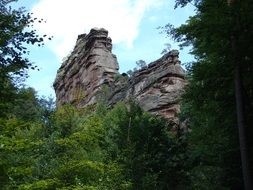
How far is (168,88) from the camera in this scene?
129 ft

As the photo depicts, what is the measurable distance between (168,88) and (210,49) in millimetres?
25529

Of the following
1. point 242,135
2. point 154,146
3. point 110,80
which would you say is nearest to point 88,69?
point 110,80

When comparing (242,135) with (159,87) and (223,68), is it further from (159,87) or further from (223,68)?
(159,87)

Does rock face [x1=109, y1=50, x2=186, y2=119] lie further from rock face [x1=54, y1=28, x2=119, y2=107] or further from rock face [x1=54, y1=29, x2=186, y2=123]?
rock face [x1=54, y1=28, x2=119, y2=107]

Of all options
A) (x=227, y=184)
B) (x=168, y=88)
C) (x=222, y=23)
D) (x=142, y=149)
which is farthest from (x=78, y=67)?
(x=222, y=23)

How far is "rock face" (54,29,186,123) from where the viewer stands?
127 feet

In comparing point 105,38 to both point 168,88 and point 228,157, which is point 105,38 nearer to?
point 168,88

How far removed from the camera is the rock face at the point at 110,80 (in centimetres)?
3859

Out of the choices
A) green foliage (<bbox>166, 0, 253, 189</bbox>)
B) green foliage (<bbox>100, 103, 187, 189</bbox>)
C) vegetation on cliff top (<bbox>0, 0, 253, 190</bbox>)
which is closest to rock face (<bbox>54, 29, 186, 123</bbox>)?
vegetation on cliff top (<bbox>0, 0, 253, 190</bbox>)

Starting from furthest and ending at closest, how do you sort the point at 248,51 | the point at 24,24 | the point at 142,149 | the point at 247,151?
1. the point at 142,149
2. the point at 248,51
3. the point at 247,151
4. the point at 24,24

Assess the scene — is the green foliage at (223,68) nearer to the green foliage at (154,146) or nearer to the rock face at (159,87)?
the green foliage at (154,146)

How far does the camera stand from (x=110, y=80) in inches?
2063

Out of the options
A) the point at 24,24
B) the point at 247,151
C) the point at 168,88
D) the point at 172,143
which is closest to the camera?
the point at 24,24

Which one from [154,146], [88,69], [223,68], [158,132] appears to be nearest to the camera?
[223,68]
